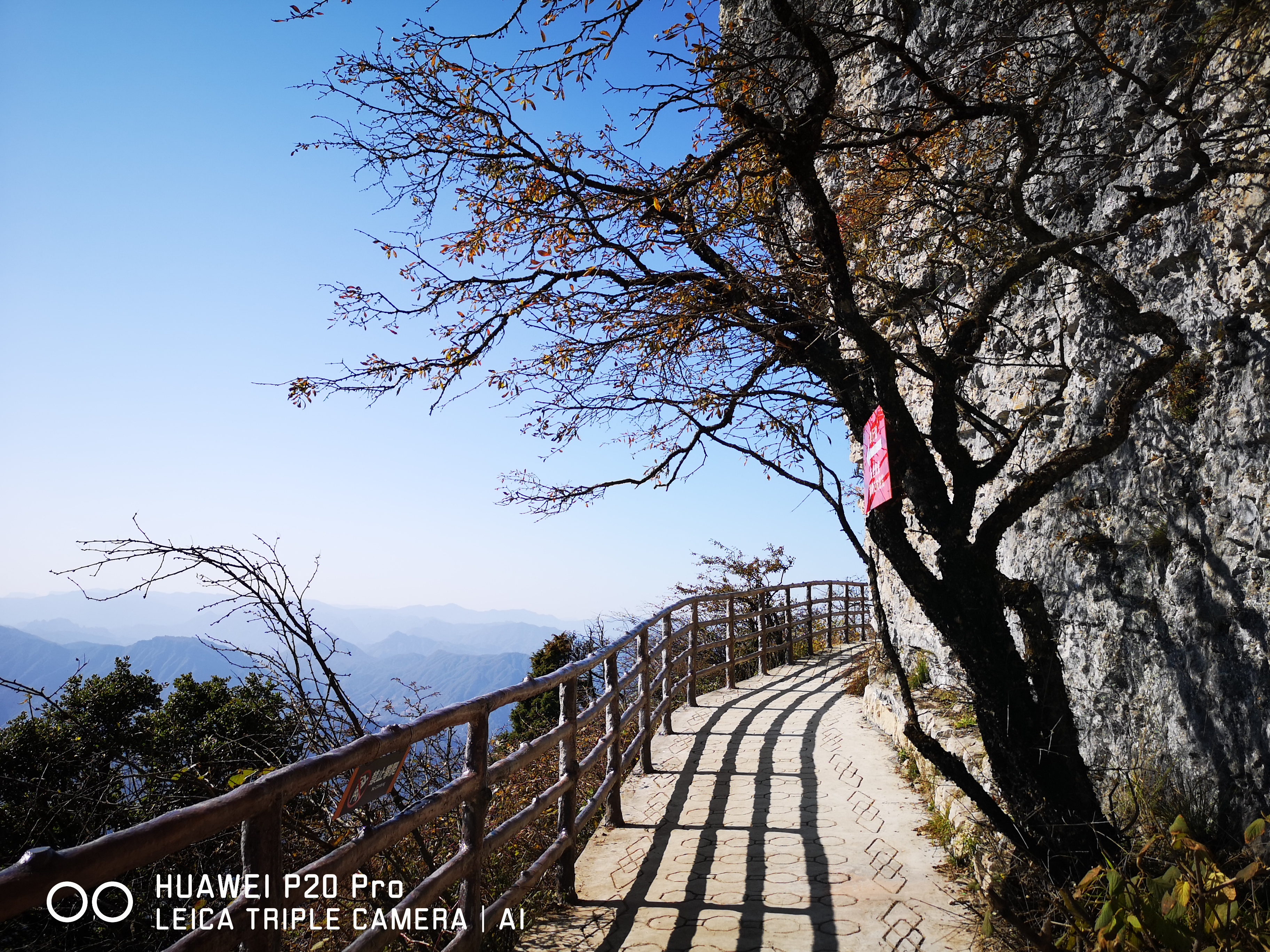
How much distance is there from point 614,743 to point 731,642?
585 cm

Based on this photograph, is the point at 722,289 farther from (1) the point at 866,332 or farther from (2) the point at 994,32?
(2) the point at 994,32

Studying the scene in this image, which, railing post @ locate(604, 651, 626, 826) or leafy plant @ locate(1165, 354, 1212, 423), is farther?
railing post @ locate(604, 651, 626, 826)

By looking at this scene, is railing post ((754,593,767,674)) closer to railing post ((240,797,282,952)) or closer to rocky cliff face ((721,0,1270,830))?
rocky cliff face ((721,0,1270,830))

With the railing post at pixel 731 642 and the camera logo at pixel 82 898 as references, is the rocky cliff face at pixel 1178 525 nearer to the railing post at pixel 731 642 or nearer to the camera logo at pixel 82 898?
the camera logo at pixel 82 898

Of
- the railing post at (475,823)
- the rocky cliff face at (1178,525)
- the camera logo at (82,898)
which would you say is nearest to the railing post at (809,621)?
the rocky cliff face at (1178,525)

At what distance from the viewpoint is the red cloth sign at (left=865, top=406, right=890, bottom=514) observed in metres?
4.24

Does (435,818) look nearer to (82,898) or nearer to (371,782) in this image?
(371,782)

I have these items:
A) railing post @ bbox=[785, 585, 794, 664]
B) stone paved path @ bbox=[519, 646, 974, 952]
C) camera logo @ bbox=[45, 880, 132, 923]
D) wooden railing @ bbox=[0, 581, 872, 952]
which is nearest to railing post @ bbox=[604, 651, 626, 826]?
wooden railing @ bbox=[0, 581, 872, 952]

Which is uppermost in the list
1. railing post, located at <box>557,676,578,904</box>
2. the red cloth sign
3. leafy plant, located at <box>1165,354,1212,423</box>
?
leafy plant, located at <box>1165,354,1212,423</box>

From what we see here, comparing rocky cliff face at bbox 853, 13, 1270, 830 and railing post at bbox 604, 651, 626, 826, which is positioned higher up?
rocky cliff face at bbox 853, 13, 1270, 830

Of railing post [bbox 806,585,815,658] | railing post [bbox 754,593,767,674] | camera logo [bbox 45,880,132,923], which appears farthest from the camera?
railing post [bbox 806,585,815,658]

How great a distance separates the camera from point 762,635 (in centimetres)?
1248

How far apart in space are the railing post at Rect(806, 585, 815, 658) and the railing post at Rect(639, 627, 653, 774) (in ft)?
25.4

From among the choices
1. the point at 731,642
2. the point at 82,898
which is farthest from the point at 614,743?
the point at 731,642
